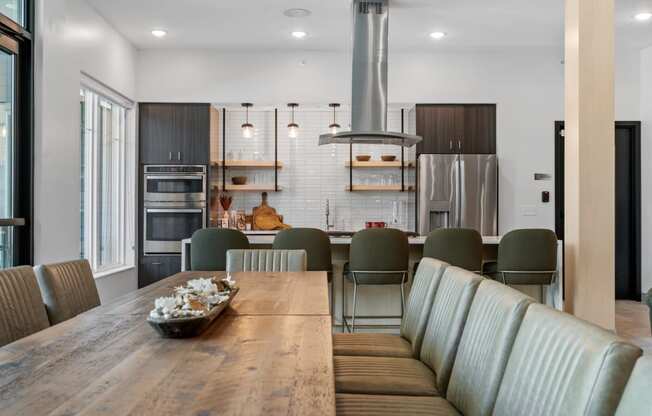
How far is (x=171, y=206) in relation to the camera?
690cm

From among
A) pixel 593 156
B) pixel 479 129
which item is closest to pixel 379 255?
pixel 593 156

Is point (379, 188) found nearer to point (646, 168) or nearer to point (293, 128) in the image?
point (293, 128)

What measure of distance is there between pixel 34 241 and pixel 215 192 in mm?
2888

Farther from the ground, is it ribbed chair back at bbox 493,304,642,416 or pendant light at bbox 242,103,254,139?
pendant light at bbox 242,103,254,139

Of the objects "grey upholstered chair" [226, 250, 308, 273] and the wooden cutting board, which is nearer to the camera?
"grey upholstered chair" [226, 250, 308, 273]

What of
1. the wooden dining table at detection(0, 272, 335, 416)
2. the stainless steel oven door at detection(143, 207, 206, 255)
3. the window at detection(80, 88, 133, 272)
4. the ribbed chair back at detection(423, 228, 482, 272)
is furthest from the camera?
→ the stainless steel oven door at detection(143, 207, 206, 255)

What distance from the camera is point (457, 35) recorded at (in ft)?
21.3

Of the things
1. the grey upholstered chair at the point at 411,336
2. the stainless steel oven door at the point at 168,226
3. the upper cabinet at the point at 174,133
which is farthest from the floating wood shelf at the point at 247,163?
the grey upholstered chair at the point at 411,336

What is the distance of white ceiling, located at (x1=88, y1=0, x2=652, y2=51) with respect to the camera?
5512 millimetres

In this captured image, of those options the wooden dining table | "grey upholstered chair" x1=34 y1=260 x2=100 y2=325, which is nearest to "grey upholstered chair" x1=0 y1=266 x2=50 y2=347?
"grey upholstered chair" x1=34 y1=260 x2=100 y2=325

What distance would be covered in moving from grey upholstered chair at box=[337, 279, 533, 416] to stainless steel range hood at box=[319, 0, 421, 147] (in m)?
3.70

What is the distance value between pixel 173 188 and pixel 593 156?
183 inches

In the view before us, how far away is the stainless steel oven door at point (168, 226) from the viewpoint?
686cm

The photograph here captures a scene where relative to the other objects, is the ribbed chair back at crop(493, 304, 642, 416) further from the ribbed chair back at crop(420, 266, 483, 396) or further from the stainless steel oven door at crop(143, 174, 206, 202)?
the stainless steel oven door at crop(143, 174, 206, 202)
